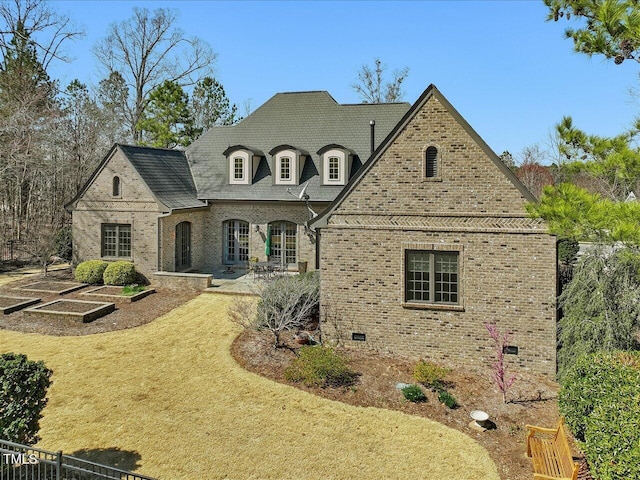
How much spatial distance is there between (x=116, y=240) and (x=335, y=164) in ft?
36.9

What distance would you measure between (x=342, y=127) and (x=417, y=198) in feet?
43.2

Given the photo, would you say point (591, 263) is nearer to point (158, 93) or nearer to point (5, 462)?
point (5, 462)

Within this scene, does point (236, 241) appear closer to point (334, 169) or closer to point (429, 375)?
point (334, 169)

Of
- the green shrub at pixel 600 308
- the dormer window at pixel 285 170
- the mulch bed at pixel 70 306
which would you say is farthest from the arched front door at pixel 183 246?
the green shrub at pixel 600 308

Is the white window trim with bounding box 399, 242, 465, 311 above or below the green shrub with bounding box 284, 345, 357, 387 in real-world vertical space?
above

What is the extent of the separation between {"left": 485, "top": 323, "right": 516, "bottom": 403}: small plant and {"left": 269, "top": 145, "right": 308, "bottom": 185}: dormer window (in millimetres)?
13784

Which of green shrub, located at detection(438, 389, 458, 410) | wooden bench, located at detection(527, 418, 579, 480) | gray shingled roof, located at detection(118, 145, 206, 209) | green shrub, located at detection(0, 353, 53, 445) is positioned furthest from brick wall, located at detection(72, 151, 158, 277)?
wooden bench, located at detection(527, 418, 579, 480)

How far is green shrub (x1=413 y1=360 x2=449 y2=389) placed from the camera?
10391 mm

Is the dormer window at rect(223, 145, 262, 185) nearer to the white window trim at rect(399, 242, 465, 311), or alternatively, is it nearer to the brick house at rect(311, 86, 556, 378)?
Answer: the brick house at rect(311, 86, 556, 378)

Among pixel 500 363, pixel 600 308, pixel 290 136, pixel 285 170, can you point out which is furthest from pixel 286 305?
pixel 290 136

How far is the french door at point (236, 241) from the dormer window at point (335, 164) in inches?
198

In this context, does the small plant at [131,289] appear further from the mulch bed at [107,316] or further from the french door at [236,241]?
the french door at [236,241]

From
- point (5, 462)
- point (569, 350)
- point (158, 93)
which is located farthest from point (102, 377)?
point (158, 93)

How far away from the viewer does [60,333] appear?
46.1 ft
